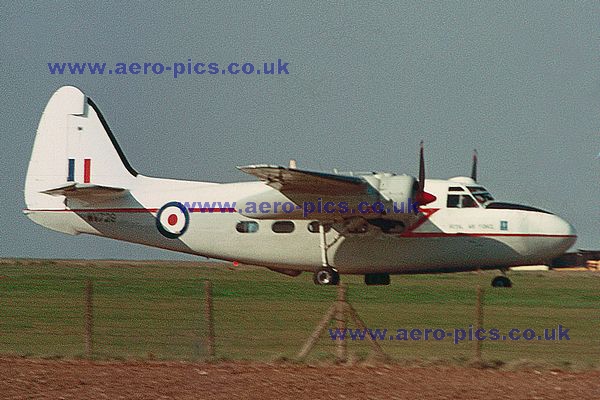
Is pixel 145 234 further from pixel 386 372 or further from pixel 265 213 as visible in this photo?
pixel 386 372

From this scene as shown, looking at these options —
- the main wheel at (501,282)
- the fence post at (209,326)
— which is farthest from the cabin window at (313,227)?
the fence post at (209,326)

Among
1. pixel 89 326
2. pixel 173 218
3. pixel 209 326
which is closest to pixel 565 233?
pixel 173 218

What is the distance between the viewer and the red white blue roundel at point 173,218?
28703 millimetres

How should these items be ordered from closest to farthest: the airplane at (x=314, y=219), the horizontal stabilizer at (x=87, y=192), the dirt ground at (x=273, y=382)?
the dirt ground at (x=273, y=382) < the airplane at (x=314, y=219) < the horizontal stabilizer at (x=87, y=192)

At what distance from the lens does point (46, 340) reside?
1533 cm

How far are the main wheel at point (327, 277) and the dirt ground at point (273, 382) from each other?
14.5 metres

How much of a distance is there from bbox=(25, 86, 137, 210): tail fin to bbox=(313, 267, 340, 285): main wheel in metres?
6.96

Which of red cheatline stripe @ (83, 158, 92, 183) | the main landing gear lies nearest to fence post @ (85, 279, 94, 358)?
the main landing gear

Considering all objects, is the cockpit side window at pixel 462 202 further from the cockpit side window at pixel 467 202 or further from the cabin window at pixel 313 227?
the cabin window at pixel 313 227

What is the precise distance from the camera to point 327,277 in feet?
91.4

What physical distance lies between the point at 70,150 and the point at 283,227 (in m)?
7.83

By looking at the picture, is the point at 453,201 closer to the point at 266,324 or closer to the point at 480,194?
the point at 480,194

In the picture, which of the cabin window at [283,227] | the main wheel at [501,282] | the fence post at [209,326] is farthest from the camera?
the cabin window at [283,227]

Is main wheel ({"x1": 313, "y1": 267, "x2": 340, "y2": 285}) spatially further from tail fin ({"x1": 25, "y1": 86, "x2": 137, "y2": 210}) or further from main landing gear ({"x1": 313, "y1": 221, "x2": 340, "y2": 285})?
tail fin ({"x1": 25, "y1": 86, "x2": 137, "y2": 210})
